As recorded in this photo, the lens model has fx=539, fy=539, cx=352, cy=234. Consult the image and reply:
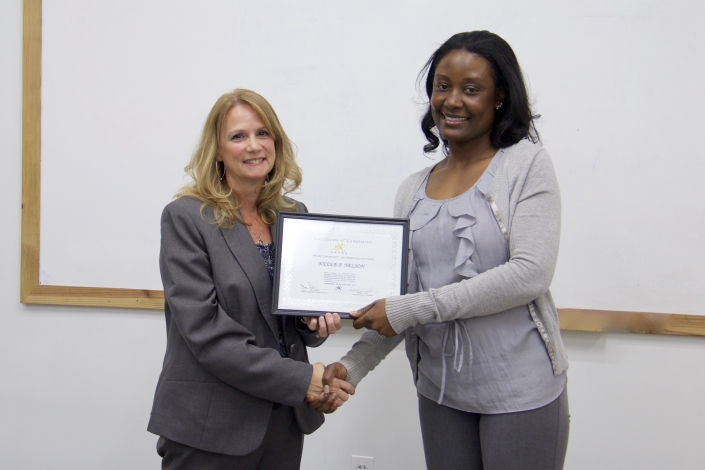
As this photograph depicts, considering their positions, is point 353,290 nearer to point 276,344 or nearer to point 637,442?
point 276,344

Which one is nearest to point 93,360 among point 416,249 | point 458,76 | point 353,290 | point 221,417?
point 221,417

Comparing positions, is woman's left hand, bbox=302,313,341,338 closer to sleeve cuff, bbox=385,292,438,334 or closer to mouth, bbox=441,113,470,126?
sleeve cuff, bbox=385,292,438,334

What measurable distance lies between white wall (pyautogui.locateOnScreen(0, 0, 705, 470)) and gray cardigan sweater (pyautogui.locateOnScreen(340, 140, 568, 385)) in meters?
0.91

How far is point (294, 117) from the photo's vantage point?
2.14m

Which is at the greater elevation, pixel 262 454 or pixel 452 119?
pixel 452 119

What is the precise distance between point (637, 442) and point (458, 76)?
162 centimetres

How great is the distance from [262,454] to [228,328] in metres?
0.37

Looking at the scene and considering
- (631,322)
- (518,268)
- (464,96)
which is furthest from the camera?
(631,322)

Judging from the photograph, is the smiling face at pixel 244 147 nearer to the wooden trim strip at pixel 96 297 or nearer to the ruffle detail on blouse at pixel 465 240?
the ruffle detail on blouse at pixel 465 240

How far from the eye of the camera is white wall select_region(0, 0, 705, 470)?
203cm

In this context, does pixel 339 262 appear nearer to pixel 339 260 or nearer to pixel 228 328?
pixel 339 260

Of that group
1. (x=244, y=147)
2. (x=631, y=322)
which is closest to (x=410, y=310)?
(x=244, y=147)

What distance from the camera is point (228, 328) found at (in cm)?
127

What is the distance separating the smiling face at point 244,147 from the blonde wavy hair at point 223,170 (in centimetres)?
2
